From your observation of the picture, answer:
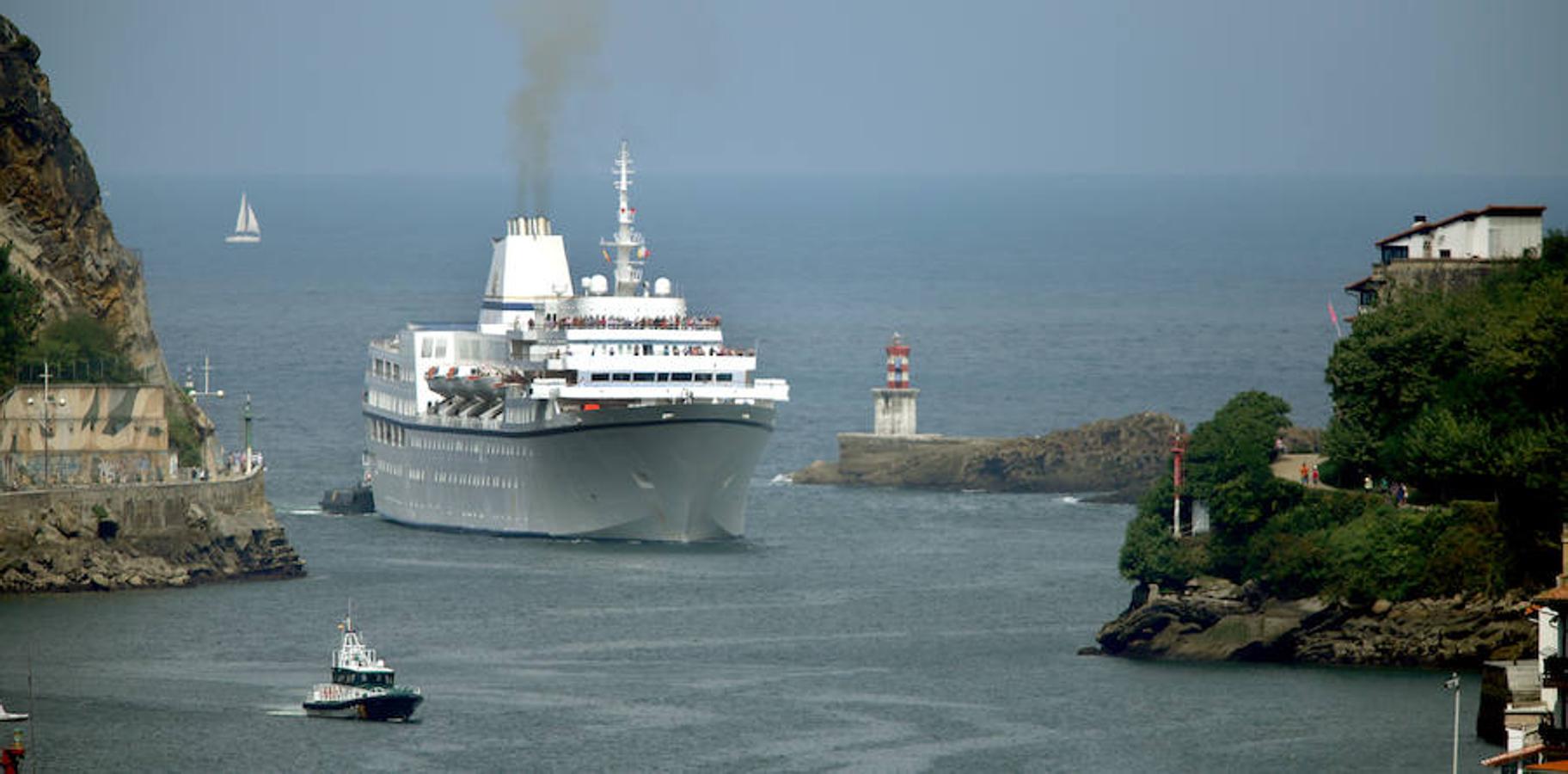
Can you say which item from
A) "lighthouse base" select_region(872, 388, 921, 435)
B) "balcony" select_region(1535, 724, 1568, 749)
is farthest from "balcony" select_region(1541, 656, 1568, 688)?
"lighthouse base" select_region(872, 388, 921, 435)

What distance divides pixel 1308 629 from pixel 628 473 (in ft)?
104

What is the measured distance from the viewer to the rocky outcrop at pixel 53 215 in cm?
10569

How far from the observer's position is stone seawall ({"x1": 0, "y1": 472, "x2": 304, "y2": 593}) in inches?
3617

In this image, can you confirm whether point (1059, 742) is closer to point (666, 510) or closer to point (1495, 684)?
point (1495, 684)

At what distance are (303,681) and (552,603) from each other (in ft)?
48.8

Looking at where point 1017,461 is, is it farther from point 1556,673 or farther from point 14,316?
point 1556,673

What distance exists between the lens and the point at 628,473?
4304 inches

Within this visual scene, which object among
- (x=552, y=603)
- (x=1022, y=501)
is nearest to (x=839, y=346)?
(x=1022, y=501)

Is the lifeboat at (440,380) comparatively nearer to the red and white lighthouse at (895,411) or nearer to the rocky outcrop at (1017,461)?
the rocky outcrop at (1017,461)

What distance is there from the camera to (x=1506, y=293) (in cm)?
8688

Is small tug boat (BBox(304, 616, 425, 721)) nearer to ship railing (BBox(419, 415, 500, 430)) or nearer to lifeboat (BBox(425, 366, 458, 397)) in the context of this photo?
ship railing (BBox(419, 415, 500, 430))

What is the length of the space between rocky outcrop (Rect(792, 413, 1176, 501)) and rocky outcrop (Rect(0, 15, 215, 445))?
27713 millimetres

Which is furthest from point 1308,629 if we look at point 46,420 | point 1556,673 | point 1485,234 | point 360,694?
point 46,420

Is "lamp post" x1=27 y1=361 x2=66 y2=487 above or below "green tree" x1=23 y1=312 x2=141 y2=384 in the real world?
below
